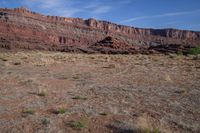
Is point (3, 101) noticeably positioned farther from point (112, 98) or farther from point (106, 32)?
point (106, 32)

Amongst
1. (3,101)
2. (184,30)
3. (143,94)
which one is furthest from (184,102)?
(184,30)

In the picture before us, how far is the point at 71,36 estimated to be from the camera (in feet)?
348

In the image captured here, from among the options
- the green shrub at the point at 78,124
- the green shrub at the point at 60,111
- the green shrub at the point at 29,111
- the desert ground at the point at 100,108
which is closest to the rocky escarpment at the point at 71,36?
the desert ground at the point at 100,108

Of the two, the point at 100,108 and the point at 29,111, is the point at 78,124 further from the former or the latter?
the point at 29,111

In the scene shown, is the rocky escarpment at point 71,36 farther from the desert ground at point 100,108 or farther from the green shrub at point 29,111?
the green shrub at point 29,111

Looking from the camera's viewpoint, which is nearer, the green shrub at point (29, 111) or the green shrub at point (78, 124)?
the green shrub at point (78, 124)

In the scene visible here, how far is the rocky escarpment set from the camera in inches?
2418

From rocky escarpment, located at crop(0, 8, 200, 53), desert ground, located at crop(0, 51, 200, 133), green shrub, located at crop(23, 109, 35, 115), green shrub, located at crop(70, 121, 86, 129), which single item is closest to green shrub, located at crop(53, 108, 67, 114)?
desert ground, located at crop(0, 51, 200, 133)

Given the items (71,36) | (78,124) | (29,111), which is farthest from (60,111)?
(71,36)

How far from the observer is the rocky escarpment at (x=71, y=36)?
61.4 meters

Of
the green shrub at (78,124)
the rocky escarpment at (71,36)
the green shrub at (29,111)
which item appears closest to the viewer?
the green shrub at (78,124)

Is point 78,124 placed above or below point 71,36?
below

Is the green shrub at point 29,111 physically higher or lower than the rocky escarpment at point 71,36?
lower

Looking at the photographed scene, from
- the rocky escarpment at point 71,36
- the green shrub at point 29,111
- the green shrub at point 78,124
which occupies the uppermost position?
the rocky escarpment at point 71,36
